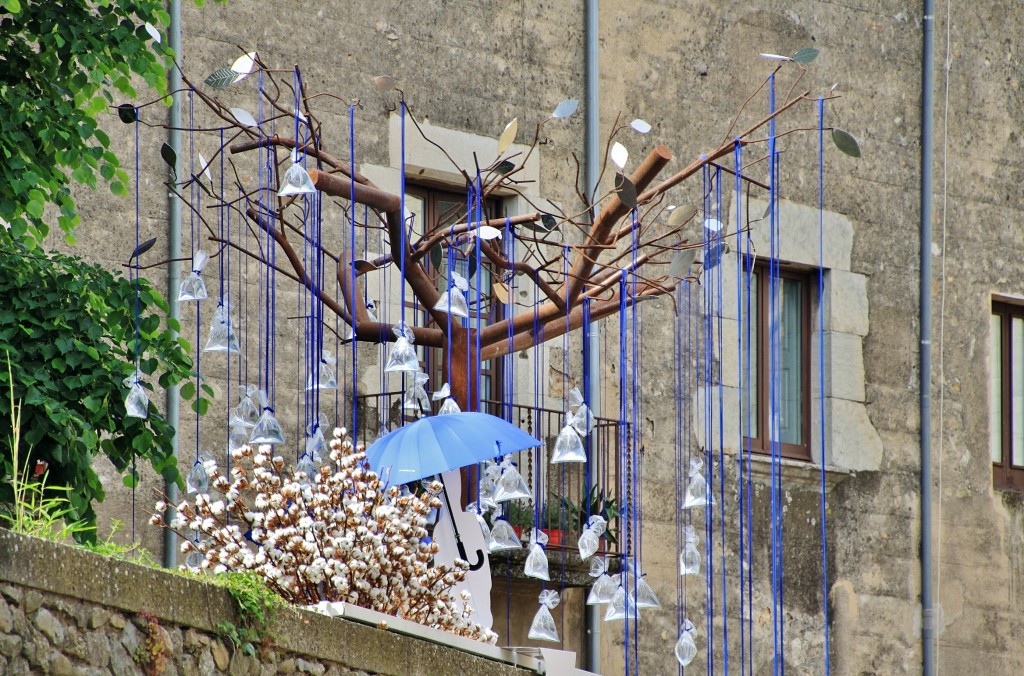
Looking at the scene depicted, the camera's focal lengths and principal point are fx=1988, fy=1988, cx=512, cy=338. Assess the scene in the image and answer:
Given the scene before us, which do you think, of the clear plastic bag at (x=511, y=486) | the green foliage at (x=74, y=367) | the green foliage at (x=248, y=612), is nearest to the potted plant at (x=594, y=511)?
the clear plastic bag at (x=511, y=486)

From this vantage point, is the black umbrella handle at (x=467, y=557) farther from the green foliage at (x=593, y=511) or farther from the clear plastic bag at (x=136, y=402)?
the green foliage at (x=593, y=511)

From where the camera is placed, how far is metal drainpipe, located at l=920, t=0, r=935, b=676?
13430mm

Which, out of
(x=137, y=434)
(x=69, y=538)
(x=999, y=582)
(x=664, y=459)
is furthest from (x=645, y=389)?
(x=69, y=538)

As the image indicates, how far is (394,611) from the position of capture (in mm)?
7961

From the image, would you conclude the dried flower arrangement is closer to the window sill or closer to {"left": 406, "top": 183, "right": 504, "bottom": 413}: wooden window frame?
{"left": 406, "top": 183, "right": 504, "bottom": 413}: wooden window frame

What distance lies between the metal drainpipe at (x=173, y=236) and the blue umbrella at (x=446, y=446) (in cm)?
209

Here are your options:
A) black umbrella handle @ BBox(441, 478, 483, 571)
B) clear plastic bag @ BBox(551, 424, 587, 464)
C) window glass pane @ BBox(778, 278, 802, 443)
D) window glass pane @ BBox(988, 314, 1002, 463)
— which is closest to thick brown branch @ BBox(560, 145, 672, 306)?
clear plastic bag @ BBox(551, 424, 587, 464)

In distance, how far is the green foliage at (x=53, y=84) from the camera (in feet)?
27.3

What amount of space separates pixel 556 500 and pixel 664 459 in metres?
0.99

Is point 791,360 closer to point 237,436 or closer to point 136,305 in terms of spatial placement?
point 237,436

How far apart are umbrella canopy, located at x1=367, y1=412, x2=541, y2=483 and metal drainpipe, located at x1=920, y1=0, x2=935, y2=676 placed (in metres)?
5.32

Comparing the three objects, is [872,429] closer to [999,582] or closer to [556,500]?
[999,582]

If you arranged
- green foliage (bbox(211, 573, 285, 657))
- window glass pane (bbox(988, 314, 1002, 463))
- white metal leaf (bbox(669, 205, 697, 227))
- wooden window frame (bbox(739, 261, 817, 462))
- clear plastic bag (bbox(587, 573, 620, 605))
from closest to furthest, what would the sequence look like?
1. green foliage (bbox(211, 573, 285, 657))
2. clear plastic bag (bbox(587, 573, 620, 605))
3. white metal leaf (bbox(669, 205, 697, 227))
4. wooden window frame (bbox(739, 261, 817, 462))
5. window glass pane (bbox(988, 314, 1002, 463))

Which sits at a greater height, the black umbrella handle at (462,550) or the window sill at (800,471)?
the window sill at (800,471)
